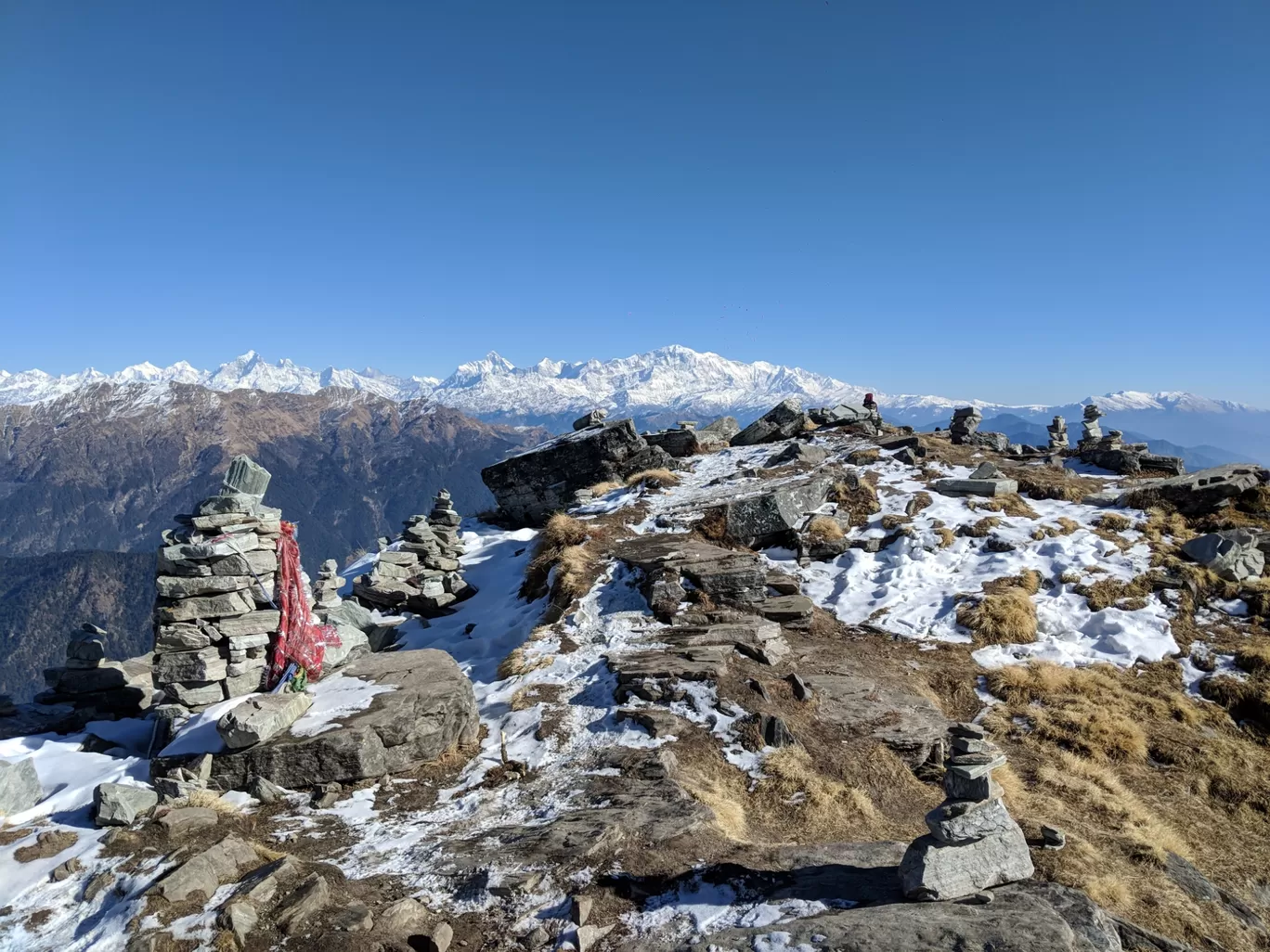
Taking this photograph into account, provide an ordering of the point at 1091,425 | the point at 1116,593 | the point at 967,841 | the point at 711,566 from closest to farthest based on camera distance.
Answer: the point at 967,841
the point at 1116,593
the point at 711,566
the point at 1091,425

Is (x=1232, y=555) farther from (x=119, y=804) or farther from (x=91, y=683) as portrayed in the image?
(x=91, y=683)

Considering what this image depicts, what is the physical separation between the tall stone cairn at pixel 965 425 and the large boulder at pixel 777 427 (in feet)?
24.7

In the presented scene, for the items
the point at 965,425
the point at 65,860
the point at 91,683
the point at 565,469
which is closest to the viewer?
the point at 65,860

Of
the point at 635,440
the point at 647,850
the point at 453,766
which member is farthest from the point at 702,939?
the point at 635,440

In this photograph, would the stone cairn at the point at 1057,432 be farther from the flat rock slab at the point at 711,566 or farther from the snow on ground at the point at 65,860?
the snow on ground at the point at 65,860

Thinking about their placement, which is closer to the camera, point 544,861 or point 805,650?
point 544,861

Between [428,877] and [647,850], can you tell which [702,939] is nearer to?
[647,850]

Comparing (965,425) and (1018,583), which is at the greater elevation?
(965,425)

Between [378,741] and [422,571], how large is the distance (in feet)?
40.6

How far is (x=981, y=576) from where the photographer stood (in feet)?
57.6

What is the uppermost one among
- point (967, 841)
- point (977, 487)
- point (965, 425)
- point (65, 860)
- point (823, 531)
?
point (965, 425)

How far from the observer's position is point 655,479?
25906 mm

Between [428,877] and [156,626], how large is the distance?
27.8 feet

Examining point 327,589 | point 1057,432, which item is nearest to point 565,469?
point 327,589
